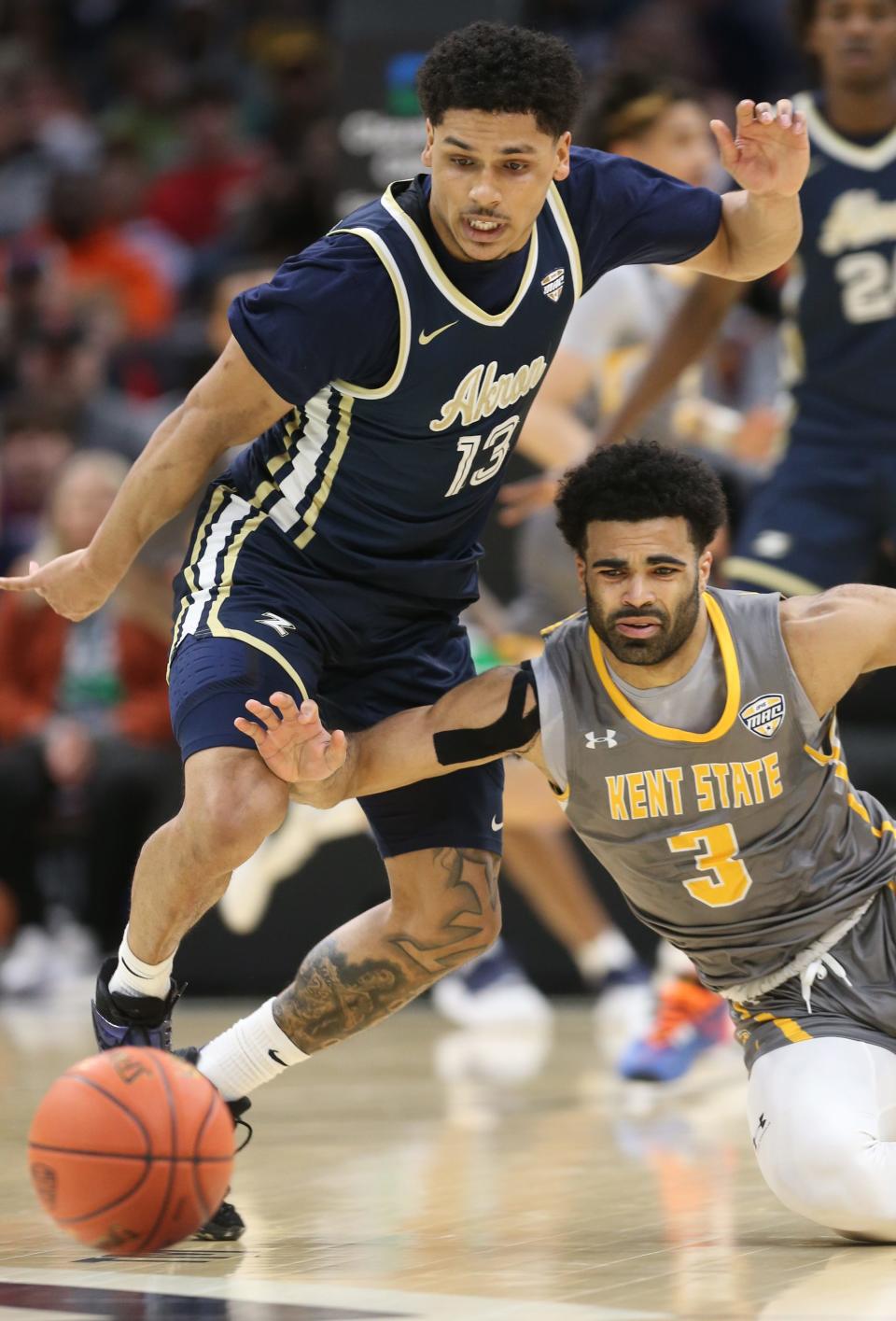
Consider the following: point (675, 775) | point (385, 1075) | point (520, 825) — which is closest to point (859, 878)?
point (675, 775)

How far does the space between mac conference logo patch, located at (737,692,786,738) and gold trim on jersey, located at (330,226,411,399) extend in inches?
36.6

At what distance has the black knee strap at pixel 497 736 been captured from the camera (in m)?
4.06

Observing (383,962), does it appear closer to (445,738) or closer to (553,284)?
(445,738)

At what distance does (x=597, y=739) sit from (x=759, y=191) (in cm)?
123

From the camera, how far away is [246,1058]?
14.3 feet

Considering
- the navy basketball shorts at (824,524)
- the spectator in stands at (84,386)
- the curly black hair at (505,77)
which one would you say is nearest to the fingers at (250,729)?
the curly black hair at (505,77)

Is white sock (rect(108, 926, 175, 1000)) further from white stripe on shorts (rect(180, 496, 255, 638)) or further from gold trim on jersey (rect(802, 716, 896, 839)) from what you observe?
gold trim on jersey (rect(802, 716, 896, 839))

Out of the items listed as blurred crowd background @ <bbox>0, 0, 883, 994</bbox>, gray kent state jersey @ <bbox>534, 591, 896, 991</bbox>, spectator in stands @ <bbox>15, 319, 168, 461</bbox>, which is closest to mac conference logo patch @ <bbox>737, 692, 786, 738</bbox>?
gray kent state jersey @ <bbox>534, 591, 896, 991</bbox>

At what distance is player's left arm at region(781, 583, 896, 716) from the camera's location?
3.99 meters

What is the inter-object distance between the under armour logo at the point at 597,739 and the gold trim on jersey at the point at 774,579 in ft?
6.00

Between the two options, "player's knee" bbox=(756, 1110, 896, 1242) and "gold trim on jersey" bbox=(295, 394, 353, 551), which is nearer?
"player's knee" bbox=(756, 1110, 896, 1242)

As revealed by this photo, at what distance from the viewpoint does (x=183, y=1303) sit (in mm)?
3312

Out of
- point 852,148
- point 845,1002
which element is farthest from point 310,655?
point 852,148

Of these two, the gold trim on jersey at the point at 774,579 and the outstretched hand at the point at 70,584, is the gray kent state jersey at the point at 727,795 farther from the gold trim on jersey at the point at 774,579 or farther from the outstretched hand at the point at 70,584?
the gold trim on jersey at the point at 774,579
